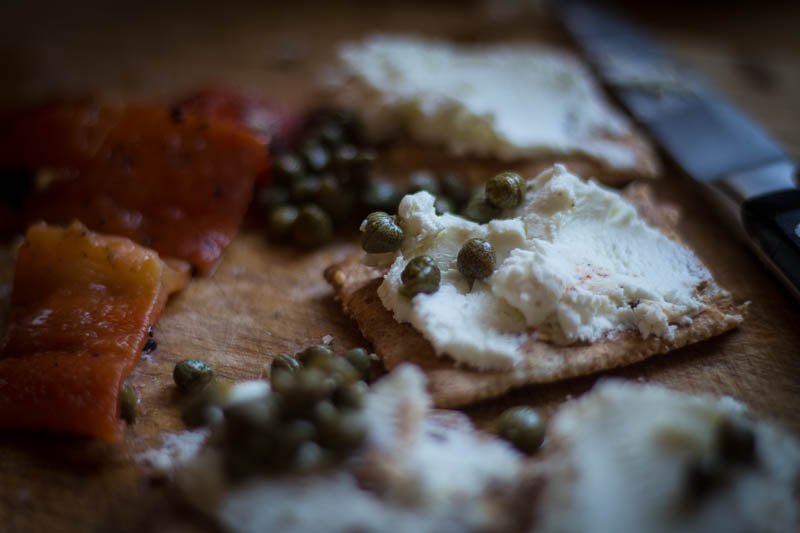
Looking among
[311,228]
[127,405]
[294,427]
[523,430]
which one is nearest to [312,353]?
[294,427]

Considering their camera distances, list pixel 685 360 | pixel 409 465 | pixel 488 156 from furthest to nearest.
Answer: pixel 488 156 → pixel 685 360 → pixel 409 465

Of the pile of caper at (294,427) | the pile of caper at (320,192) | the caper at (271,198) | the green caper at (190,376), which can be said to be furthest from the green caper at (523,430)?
the caper at (271,198)

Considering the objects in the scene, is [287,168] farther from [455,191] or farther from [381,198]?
[455,191]

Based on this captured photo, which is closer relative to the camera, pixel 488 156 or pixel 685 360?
pixel 685 360

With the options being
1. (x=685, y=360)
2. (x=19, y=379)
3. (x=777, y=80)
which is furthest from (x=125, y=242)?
(x=777, y=80)

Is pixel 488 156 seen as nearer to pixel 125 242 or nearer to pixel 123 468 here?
pixel 125 242

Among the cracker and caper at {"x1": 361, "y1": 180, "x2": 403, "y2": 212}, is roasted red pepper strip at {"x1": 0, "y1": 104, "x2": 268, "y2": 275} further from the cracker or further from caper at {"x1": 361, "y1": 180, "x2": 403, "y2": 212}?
the cracker

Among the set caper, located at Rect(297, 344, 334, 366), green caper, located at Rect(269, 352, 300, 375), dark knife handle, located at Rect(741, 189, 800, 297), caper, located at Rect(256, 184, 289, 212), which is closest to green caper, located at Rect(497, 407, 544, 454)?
caper, located at Rect(297, 344, 334, 366)

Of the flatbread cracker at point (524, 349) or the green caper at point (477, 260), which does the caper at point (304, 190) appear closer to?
the flatbread cracker at point (524, 349)
